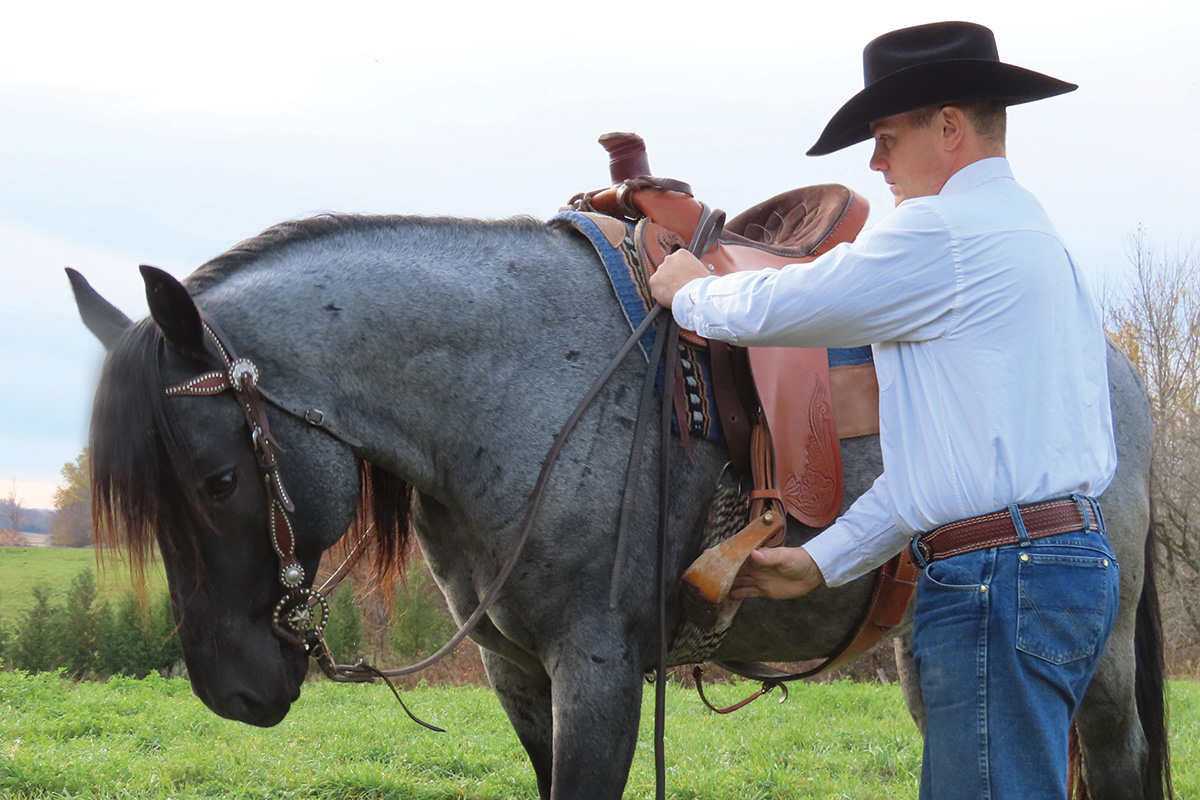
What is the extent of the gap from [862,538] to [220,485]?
4.64 feet

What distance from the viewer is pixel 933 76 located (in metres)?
1.91

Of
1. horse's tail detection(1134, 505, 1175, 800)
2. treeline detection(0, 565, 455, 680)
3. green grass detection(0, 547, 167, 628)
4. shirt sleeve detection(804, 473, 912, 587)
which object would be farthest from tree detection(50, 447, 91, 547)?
treeline detection(0, 565, 455, 680)

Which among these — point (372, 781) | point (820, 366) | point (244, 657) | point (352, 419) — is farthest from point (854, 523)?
point (372, 781)

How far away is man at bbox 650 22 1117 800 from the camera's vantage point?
1.74 metres

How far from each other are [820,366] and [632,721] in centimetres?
107

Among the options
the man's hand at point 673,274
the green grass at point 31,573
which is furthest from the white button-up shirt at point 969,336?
the green grass at point 31,573

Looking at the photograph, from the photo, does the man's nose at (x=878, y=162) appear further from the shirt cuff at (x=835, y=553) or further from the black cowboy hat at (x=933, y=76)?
the shirt cuff at (x=835, y=553)

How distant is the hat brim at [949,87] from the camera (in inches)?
74.9

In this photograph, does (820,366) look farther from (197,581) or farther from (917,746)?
(917,746)

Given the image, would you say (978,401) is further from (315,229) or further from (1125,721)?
(1125,721)

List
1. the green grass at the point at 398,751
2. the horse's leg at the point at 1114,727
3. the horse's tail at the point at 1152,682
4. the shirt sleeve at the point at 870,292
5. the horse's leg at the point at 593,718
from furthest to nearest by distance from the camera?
the green grass at the point at 398,751 < the horse's tail at the point at 1152,682 < the horse's leg at the point at 1114,727 < the horse's leg at the point at 593,718 < the shirt sleeve at the point at 870,292

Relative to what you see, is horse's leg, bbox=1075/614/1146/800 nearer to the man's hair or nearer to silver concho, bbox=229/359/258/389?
the man's hair

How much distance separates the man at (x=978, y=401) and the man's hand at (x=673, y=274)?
0.34m

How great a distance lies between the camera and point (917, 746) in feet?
19.4
